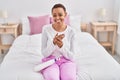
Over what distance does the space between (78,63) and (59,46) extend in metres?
0.32

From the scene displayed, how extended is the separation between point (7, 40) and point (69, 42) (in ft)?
7.52

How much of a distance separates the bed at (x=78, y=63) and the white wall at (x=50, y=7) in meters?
1.19

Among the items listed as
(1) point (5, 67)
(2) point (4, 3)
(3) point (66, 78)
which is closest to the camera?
(3) point (66, 78)

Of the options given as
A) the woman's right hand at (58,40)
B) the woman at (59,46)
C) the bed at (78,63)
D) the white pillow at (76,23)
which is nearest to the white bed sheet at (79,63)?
the bed at (78,63)

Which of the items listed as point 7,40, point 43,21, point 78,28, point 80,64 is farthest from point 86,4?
point 80,64

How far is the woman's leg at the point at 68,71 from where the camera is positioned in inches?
67.2

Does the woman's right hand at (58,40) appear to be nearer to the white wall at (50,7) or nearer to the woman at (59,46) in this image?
the woman at (59,46)

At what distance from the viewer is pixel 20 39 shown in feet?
10.3

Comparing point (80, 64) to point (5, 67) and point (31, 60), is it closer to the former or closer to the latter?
point (31, 60)

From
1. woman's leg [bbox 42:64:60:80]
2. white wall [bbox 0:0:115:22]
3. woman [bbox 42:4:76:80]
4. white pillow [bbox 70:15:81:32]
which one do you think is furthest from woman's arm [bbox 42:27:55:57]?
white wall [bbox 0:0:115:22]

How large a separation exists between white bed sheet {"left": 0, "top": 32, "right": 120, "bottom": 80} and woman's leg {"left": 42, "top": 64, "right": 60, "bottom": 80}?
6cm

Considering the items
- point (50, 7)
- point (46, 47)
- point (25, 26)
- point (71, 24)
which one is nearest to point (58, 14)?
point (46, 47)

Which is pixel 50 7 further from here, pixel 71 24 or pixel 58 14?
pixel 58 14

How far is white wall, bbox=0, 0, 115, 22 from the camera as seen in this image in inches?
148
